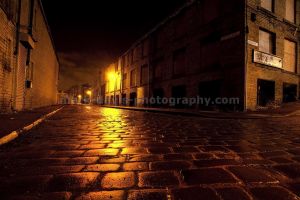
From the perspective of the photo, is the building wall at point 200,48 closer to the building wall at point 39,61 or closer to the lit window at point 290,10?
the lit window at point 290,10

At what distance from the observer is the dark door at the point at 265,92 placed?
1354 cm

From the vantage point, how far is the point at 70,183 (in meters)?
1.83

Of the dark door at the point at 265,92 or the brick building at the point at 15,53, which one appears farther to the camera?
the dark door at the point at 265,92

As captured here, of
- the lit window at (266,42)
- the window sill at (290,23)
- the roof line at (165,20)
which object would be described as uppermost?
the roof line at (165,20)

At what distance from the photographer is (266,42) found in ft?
46.7

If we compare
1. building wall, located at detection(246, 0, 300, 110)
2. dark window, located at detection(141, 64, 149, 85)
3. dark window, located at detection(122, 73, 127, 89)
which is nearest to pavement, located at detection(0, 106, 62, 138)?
building wall, located at detection(246, 0, 300, 110)

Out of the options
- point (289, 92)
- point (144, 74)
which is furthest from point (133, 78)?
point (289, 92)

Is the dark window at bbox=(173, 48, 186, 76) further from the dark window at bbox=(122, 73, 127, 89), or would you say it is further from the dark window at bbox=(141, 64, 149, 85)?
the dark window at bbox=(122, 73, 127, 89)

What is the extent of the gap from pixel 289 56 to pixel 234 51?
6353 millimetres

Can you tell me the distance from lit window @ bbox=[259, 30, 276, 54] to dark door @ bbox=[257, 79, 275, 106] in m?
2.42

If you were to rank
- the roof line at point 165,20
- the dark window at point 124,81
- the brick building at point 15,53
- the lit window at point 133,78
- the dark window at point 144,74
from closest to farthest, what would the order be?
the brick building at point 15,53, the roof line at point 165,20, the dark window at point 144,74, the lit window at point 133,78, the dark window at point 124,81

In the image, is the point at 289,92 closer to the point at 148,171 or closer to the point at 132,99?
the point at 148,171

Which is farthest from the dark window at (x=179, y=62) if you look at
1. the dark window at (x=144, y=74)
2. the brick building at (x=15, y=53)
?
the brick building at (x=15, y=53)

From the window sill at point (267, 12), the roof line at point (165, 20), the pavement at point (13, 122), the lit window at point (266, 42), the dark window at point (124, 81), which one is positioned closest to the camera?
the pavement at point (13, 122)
